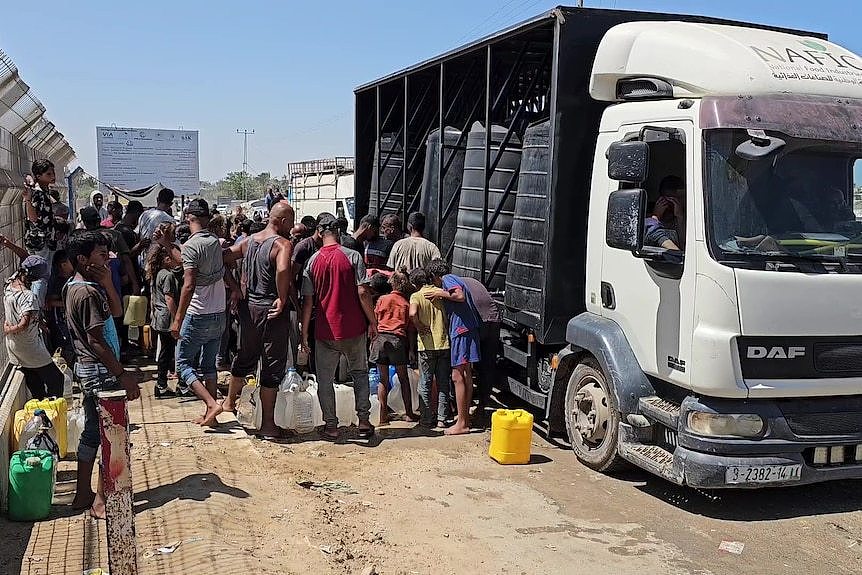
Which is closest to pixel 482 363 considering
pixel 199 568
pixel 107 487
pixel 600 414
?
pixel 600 414

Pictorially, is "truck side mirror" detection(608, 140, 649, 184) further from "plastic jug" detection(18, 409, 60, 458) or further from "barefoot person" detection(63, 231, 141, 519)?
"plastic jug" detection(18, 409, 60, 458)

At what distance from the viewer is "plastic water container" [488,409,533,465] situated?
6.07 meters

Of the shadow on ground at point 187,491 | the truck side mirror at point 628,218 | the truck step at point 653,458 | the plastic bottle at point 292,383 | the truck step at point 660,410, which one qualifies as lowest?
the shadow on ground at point 187,491

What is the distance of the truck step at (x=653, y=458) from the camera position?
491 cm

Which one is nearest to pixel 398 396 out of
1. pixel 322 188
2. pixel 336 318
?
pixel 336 318

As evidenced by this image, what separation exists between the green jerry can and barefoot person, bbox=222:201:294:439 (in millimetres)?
1937

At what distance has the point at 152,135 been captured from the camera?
2008cm

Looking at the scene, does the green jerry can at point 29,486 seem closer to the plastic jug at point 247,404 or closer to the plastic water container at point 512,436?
the plastic jug at point 247,404

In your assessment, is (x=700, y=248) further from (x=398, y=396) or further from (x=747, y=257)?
(x=398, y=396)

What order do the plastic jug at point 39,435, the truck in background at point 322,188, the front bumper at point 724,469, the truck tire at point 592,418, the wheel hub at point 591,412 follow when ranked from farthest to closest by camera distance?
the truck in background at point 322,188 → the wheel hub at point 591,412 → the truck tire at point 592,418 → the plastic jug at point 39,435 → the front bumper at point 724,469

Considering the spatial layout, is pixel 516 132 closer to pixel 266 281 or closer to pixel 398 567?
pixel 266 281

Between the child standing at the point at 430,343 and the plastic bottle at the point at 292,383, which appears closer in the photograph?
the plastic bottle at the point at 292,383

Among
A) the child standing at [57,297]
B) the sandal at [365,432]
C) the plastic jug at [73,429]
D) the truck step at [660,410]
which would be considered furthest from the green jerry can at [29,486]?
the truck step at [660,410]

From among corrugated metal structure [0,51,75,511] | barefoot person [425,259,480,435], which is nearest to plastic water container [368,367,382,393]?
barefoot person [425,259,480,435]
